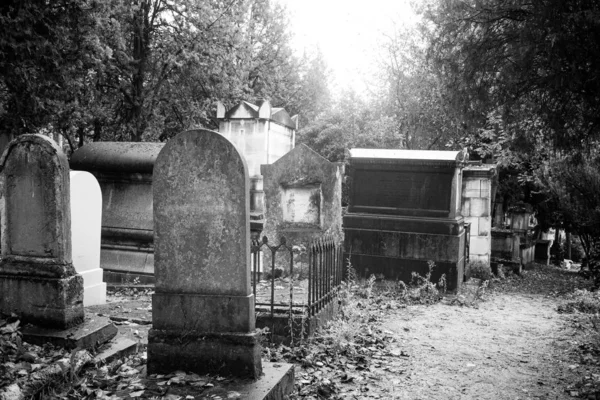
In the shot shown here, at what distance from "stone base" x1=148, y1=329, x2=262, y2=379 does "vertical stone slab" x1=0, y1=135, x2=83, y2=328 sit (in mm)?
1089

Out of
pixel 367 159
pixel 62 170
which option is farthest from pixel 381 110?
pixel 62 170

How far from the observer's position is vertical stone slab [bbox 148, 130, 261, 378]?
3.75 meters

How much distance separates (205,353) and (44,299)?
165cm

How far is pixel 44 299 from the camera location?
437 cm

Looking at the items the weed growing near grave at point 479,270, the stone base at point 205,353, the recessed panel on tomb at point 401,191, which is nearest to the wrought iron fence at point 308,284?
the stone base at point 205,353

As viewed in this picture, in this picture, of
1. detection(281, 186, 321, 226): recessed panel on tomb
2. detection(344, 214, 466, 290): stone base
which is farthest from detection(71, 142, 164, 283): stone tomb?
detection(344, 214, 466, 290): stone base

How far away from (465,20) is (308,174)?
438 centimetres

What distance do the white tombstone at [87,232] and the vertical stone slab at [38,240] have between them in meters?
1.77

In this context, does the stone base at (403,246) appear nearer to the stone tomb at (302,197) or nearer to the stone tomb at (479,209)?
the stone tomb at (302,197)

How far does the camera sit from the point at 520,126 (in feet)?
22.4

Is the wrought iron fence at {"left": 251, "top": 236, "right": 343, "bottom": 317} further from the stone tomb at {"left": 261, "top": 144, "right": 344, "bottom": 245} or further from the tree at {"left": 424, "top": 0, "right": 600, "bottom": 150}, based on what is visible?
the tree at {"left": 424, "top": 0, "right": 600, "bottom": 150}

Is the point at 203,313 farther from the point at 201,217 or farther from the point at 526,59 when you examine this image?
the point at 526,59

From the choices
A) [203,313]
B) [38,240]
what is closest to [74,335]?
[38,240]

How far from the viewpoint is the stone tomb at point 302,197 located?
910 centimetres
